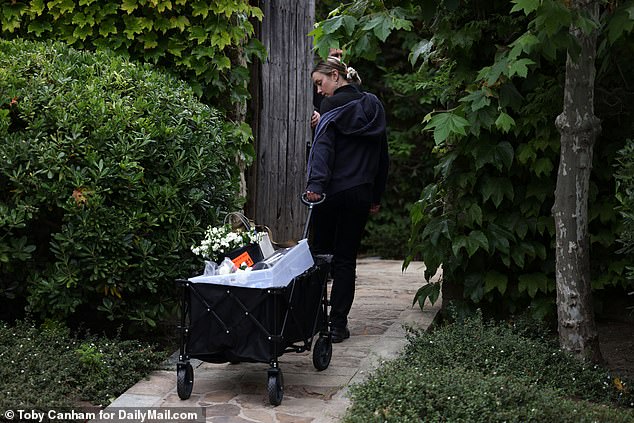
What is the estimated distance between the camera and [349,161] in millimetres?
5844

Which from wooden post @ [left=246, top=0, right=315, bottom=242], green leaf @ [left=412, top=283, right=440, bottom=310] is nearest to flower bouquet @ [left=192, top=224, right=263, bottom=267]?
green leaf @ [left=412, top=283, right=440, bottom=310]

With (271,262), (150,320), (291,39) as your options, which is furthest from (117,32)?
(271,262)

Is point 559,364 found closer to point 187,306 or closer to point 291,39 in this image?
point 187,306

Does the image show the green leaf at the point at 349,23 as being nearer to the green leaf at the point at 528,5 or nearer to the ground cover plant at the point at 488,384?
the green leaf at the point at 528,5

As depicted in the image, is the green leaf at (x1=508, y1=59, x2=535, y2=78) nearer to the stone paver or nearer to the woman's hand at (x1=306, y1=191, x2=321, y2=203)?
the woman's hand at (x1=306, y1=191, x2=321, y2=203)

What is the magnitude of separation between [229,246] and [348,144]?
1312 millimetres

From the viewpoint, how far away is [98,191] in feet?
17.3

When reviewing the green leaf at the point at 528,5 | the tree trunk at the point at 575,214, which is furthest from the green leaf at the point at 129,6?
the green leaf at the point at 528,5

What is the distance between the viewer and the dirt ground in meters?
5.52

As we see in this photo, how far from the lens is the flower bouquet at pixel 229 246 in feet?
16.1

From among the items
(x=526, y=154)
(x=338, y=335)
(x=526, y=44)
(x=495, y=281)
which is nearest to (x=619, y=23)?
(x=526, y=44)

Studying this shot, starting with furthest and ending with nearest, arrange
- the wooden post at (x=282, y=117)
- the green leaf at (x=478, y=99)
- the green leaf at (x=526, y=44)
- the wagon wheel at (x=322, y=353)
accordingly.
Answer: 1. the wooden post at (x=282, y=117)
2. the wagon wheel at (x=322, y=353)
3. the green leaf at (x=478, y=99)
4. the green leaf at (x=526, y=44)

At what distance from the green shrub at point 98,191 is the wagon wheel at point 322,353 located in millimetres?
976

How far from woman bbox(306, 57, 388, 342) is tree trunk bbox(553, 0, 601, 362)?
1.32m
